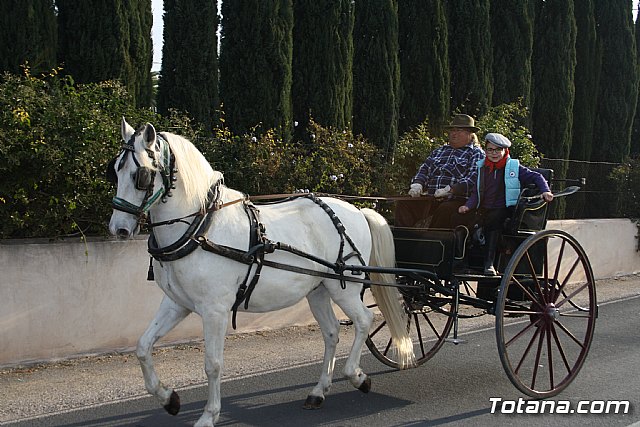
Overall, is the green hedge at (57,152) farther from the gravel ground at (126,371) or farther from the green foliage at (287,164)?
the gravel ground at (126,371)

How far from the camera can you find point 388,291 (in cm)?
663

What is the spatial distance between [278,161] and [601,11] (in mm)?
14181

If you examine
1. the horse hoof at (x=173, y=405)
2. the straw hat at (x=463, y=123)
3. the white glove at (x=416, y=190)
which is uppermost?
the straw hat at (x=463, y=123)

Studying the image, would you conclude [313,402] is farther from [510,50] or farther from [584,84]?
[584,84]

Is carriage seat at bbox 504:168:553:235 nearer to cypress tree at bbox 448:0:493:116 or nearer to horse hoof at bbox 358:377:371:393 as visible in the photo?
horse hoof at bbox 358:377:371:393

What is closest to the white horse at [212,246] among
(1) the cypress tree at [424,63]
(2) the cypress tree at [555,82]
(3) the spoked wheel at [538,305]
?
(3) the spoked wheel at [538,305]

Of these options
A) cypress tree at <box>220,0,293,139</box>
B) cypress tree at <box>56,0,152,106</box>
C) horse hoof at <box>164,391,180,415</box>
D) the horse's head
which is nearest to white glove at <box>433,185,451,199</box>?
the horse's head

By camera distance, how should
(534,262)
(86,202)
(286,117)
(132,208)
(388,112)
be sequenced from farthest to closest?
(388,112), (286,117), (86,202), (534,262), (132,208)

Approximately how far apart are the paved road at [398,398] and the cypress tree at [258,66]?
530cm

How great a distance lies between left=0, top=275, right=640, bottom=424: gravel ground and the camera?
20.1 feet

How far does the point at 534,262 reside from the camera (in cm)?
666

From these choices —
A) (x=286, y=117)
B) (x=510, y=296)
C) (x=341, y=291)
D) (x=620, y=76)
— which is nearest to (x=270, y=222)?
(x=341, y=291)

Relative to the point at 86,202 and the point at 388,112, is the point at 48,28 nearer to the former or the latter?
the point at 86,202

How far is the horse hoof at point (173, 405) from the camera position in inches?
217
